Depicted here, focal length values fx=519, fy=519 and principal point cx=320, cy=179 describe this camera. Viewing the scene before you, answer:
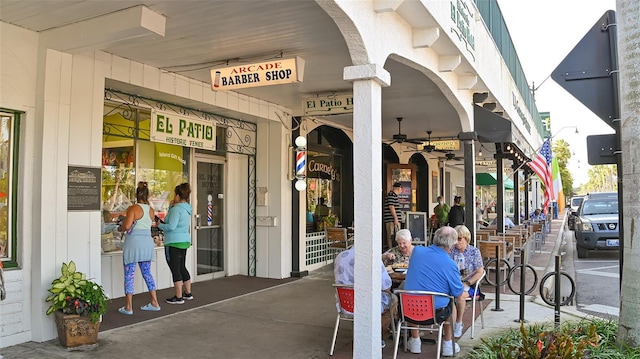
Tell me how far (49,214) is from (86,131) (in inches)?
40.6

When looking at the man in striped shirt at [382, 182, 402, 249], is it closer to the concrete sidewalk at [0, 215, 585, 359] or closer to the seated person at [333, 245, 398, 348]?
the concrete sidewalk at [0, 215, 585, 359]

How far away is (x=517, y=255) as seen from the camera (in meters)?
12.3

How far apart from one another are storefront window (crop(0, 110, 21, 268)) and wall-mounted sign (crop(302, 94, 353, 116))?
441 cm

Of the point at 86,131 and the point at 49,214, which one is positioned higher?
the point at 86,131

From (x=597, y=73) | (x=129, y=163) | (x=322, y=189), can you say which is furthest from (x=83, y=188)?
(x=322, y=189)

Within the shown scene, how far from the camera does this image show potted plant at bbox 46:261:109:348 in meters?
5.23

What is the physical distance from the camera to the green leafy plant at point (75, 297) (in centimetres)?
526

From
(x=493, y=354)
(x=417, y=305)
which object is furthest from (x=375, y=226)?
(x=493, y=354)

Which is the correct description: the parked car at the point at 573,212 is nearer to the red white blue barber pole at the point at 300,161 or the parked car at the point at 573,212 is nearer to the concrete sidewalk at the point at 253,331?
the red white blue barber pole at the point at 300,161

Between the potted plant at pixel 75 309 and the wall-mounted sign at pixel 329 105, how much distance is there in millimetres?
4482

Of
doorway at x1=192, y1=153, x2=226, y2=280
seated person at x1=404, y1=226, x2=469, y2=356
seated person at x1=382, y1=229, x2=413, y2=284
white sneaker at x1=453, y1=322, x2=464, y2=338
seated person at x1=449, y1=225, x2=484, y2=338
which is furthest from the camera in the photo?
doorway at x1=192, y1=153, x2=226, y2=280

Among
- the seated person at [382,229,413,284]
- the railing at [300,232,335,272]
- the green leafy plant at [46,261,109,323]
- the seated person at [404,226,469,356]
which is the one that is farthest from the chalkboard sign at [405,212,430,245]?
the green leafy plant at [46,261,109,323]

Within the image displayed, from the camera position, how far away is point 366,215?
473cm

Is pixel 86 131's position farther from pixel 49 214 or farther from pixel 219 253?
pixel 219 253
